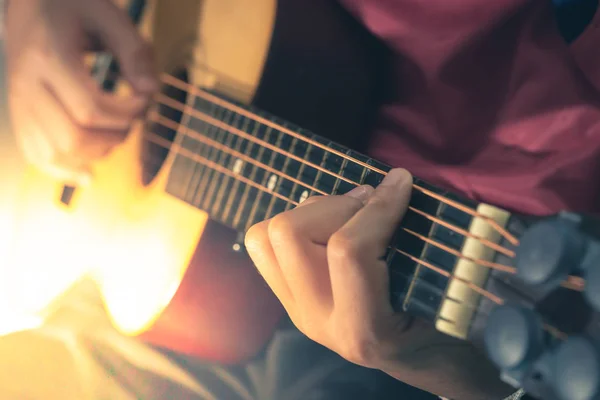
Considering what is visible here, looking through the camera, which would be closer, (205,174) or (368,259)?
(368,259)

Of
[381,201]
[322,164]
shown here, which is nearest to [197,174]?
[322,164]

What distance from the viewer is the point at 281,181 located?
1.91ft

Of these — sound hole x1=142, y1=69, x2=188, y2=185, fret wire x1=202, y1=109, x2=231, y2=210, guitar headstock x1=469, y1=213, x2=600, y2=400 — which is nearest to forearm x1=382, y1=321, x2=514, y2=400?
guitar headstock x1=469, y1=213, x2=600, y2=400

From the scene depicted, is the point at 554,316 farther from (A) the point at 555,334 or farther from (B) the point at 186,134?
(B) the point at 186,134

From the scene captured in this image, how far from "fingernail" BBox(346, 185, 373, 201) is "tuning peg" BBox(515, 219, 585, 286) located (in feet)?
0.53

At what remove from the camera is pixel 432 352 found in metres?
0.49

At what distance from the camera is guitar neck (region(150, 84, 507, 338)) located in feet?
1.47

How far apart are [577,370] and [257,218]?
0.37 m

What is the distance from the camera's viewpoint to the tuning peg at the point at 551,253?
0.34 m

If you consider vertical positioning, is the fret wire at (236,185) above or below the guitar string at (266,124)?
below

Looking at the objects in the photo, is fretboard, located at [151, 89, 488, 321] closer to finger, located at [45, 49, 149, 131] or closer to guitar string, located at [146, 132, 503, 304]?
guitar string, located at [146, 132, 503, 304]

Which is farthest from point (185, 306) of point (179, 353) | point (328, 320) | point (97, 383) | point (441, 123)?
point (441, 123)

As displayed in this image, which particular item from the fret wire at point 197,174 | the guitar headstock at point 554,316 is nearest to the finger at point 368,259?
the guitar headstock at point 554,316

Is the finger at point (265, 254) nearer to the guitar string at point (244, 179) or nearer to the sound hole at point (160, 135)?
the guitar string at point (244, 179)
